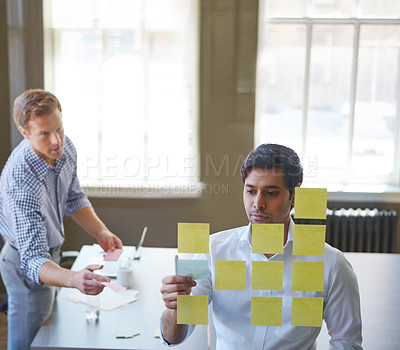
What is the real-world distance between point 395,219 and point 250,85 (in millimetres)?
1400

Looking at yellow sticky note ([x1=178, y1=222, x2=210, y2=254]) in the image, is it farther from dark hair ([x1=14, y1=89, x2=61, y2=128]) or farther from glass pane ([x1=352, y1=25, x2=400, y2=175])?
glass pane ([x1=352, y1=25, x2=400, y2=175])

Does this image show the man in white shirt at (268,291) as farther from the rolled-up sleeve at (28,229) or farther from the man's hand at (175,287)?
the rolled-up sleeve at (28,229)

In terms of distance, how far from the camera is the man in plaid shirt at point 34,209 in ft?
5.84

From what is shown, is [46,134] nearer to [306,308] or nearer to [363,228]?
[306,308]

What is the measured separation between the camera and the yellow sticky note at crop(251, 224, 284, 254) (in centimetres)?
115

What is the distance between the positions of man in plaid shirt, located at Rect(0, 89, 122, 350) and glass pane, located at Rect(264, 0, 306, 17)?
93.9 inches

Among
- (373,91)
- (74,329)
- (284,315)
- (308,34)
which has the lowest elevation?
(74,329)

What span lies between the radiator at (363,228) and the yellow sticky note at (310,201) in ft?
9.06

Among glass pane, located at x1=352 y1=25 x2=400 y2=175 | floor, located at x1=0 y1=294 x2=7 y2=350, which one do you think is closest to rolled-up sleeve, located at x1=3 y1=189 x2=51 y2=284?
floor, located at x1=0 y1=294 x2=7 y2=350

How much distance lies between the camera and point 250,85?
12.3 feet

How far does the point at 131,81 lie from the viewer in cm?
391

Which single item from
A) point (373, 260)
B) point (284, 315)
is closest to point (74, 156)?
point (284, 315)

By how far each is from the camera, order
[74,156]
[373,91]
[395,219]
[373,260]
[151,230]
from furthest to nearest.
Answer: [373,91] → [395,219] → [151,230] → [373,260] → [74,156]

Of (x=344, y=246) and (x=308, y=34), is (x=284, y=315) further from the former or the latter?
(x=308, y=34)
